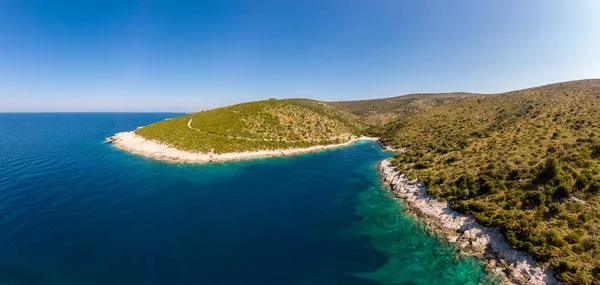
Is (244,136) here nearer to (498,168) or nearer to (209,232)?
(209,232)

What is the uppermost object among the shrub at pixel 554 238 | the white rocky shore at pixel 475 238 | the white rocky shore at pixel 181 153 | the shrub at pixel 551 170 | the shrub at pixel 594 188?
the shrub at pixel 551 170

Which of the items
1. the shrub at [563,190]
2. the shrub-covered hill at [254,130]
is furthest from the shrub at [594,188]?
the shrub-covered hill at [254,130]

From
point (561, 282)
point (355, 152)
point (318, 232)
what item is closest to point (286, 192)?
point (318, 232)

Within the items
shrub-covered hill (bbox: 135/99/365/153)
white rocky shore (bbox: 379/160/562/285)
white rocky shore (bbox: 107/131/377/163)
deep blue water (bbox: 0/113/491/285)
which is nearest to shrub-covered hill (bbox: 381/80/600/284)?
white rocky shore (bbox: 379/160/562/285)

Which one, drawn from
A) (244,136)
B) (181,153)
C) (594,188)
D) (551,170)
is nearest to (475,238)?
(594,188)

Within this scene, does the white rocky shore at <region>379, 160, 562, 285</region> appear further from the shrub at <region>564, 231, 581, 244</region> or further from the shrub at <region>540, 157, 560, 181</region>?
the shrub at <region>540, 157, 560, 181</region>

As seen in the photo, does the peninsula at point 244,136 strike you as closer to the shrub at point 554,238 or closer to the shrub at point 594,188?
the shrub at point 554,238
